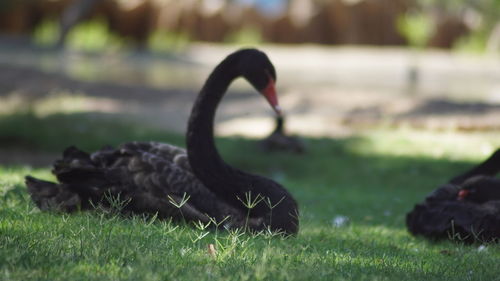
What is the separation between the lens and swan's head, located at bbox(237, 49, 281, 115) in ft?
18.5

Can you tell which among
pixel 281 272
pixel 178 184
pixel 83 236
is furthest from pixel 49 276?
pixel 178 184

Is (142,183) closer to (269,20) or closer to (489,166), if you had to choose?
(489,166)

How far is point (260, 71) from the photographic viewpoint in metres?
5.63

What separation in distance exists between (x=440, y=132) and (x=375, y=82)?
10.7 m

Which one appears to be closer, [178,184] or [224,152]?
[178,184]

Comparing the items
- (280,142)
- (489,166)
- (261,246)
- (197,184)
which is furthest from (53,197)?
(280,142)

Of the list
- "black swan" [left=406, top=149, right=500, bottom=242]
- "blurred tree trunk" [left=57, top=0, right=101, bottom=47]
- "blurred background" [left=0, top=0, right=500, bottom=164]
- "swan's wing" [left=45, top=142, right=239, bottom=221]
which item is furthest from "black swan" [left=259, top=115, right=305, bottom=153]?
"blurred tree trunk" [left=57, top=0, right=101, bottom=47]

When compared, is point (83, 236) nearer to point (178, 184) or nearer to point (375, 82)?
point (178, 184)

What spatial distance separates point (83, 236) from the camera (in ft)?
13.7

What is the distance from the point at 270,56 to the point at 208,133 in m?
26.2

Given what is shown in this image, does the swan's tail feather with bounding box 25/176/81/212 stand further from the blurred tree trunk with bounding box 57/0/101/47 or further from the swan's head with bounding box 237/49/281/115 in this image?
the blurred tree trunk with bounding box 57/0/101/47

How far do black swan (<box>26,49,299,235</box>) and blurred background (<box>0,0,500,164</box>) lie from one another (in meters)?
8.50

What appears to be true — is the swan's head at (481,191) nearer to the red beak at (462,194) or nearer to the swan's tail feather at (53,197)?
the red beak at (462,194)

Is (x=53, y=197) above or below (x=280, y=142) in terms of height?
above
